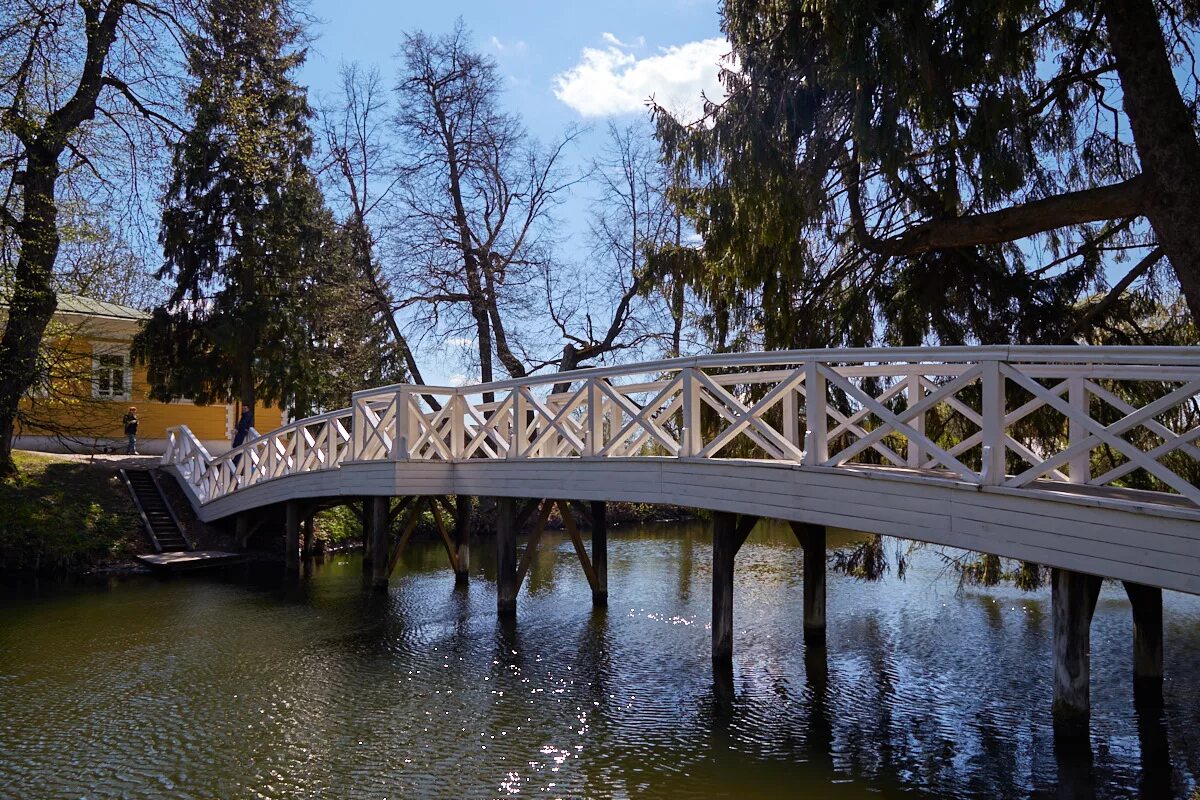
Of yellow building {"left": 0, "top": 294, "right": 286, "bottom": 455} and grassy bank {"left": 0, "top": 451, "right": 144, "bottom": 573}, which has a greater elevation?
yellow building {"left": 0, "top": 294, "right": 286, "bottom": 455}

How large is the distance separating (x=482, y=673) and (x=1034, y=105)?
26.6 feet

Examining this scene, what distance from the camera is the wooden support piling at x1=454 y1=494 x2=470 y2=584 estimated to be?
1742 cm

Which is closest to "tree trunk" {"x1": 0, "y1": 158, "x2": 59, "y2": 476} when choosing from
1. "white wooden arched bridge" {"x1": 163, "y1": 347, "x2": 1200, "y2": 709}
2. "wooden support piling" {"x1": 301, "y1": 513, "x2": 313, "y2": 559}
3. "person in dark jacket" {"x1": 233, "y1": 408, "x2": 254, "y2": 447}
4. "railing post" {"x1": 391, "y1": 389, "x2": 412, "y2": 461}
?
"person in dark jacket" {"x1": 233, "y1": 408, "x2": 254, "y2": 447}

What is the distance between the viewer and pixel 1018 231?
891cm

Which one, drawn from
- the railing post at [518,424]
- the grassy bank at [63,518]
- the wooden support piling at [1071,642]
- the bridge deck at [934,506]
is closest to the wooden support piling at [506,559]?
the railing post at [518,424]

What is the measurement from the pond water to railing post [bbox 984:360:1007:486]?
225cm

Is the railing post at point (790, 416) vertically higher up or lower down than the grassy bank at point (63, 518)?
higher up

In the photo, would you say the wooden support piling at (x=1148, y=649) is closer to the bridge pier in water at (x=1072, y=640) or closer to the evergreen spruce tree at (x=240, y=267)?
the bridge pier in water at (x=1072, y=640)

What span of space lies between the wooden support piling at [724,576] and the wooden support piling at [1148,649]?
372 centimetres

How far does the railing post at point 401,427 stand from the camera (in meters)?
14.3

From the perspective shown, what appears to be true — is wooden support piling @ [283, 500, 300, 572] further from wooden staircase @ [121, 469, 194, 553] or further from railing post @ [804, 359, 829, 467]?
railing post @ [804, 359, 829, 467]

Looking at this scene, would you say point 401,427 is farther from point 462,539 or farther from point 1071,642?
point 1071,642

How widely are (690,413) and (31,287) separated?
45.6 feet

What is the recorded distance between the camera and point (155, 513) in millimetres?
20312
